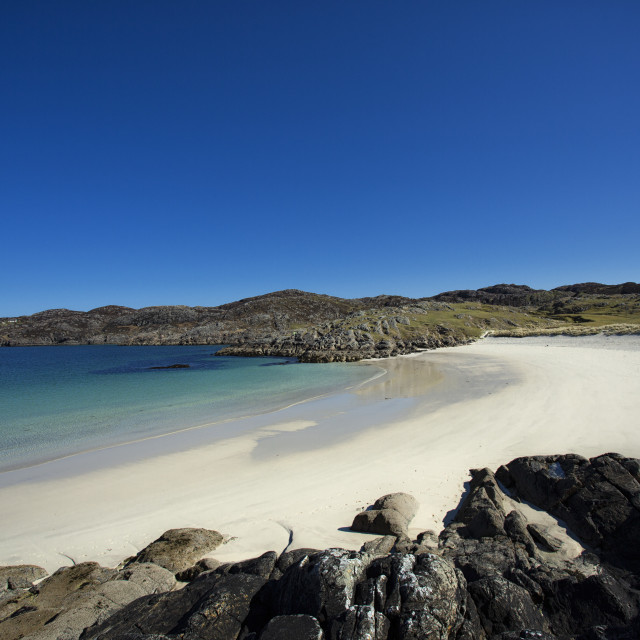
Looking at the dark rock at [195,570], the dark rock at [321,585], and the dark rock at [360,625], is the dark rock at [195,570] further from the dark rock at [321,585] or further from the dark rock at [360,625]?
the dark rock at [360,625]

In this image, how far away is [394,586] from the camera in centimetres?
395

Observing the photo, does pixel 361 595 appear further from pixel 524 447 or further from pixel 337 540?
pixel 524 447

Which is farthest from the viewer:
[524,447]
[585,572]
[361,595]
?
[524,447]

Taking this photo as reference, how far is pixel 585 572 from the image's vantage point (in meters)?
5.23

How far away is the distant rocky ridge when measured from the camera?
65.9m

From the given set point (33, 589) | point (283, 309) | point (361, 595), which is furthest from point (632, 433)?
point (283, 309)

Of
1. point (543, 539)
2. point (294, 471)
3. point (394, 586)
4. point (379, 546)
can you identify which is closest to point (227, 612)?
point (394, 586)

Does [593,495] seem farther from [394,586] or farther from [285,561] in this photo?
[285,561]

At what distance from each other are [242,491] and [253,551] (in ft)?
10.4

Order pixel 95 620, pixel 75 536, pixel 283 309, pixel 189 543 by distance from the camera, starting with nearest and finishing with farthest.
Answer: pixel 95 620
pixel 189 543
pixel 75 536
pixel 283 309

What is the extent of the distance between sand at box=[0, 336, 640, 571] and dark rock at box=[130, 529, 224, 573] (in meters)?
0.48

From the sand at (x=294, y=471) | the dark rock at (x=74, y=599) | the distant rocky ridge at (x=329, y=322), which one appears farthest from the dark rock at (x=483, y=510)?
the distant rocky ridge at (x=329, y=322)

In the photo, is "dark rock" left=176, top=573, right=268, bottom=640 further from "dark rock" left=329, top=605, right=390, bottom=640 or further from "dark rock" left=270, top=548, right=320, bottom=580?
"dark rock" left=329, top=605, right=390, bottom=640

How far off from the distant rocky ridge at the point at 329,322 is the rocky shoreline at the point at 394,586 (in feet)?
152
